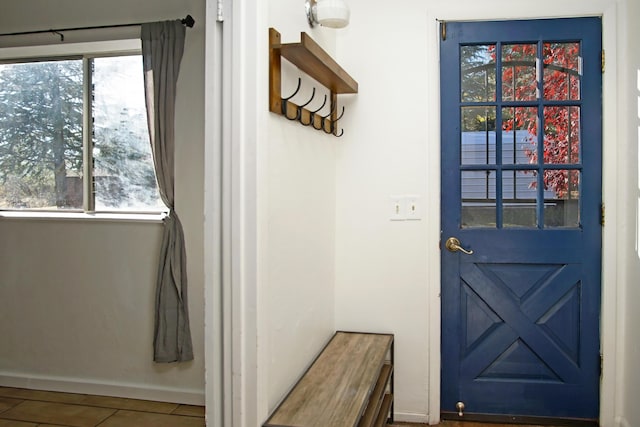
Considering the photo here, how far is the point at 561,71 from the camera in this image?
2.95 meters

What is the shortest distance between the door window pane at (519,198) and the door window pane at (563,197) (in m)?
0.07

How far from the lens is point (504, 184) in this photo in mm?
2994

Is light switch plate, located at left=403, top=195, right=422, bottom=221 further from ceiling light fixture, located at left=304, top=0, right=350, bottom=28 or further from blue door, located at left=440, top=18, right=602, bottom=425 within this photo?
ceiling light fixture, located at left=304, top=0, right=350, bottom=28

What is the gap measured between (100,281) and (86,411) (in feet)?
2.37

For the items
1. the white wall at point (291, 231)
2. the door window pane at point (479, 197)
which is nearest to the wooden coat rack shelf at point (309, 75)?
the white wall at point (291, 231)

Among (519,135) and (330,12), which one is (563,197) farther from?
→ (330,12)

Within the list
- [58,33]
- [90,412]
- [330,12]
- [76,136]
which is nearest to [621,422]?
[330,12]

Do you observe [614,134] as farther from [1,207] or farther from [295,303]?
[1,207]

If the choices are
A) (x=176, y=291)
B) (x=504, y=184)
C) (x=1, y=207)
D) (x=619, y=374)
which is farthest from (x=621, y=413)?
(x=1, y=207)

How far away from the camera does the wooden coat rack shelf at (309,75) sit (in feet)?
6.54

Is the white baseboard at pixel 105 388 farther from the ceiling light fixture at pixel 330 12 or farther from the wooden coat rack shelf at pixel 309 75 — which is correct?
the ceiling light fixture at pixel 330 12

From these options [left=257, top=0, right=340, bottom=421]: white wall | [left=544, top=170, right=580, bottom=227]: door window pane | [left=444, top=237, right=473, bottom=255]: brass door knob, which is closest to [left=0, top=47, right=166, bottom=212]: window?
[left=257, top=0, right=340, bottom=421]: white wall

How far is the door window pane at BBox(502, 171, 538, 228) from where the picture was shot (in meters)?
2.98

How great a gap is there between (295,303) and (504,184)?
1313mm
